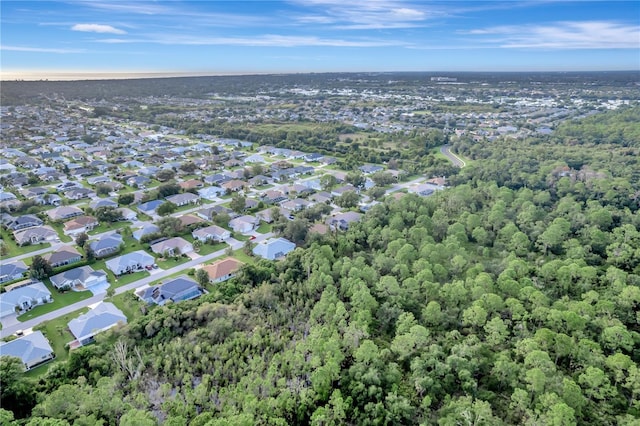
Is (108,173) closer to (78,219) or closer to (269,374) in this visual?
(78,219)

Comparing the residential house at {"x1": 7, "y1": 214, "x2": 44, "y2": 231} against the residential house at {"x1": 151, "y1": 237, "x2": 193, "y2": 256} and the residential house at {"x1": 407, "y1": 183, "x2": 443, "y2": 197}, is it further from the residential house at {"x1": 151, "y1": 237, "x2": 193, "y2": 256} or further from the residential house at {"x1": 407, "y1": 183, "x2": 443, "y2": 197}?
the residential house at {"x1": 407, "y1": 183, "x2": 443, "y2": 197}

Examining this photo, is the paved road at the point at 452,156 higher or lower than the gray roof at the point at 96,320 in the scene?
higher

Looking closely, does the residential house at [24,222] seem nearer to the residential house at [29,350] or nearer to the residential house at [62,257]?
the residential house at [62,257]

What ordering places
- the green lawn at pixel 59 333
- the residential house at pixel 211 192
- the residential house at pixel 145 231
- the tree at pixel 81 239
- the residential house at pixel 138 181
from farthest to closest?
the residential house at pixel 138 181, the residential house at pixel 211 192, the residential house at pixel 145 231, the tree at pixel 81 239, the green lawn at pixel 59 333

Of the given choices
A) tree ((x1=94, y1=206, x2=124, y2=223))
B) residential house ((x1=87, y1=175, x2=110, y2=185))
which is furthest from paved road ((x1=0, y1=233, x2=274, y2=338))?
residential house ((x1=87, y1=175, x2=110, y2=185))

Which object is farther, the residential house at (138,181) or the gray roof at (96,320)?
the residential house at (138,181)

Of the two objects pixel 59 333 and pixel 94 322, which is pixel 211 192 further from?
pixel 59 333

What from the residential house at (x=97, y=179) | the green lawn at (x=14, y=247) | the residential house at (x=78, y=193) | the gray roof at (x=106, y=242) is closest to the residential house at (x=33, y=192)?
the residential house at (x=78, y=193)
